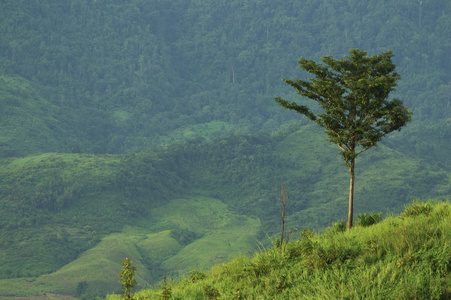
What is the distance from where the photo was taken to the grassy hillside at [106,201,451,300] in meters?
10.4

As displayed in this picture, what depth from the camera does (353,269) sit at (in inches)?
470

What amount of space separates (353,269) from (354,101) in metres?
11.7

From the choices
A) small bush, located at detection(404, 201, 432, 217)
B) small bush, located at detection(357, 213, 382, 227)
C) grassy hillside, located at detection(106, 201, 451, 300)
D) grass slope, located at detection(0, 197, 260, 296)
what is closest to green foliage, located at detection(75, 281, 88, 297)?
grass slope, located at detection(0, 197, 260, 296)

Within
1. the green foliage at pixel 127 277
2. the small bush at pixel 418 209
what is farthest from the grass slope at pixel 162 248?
the green foliage at pixel 127 277

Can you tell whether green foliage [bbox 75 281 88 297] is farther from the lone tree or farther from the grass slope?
the lone tree

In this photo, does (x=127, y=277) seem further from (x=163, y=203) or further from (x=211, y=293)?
(x=163, y=203)

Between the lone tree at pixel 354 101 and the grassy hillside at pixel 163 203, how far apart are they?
297ft

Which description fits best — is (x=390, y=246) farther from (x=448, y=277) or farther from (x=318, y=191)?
(x=318, y=191)

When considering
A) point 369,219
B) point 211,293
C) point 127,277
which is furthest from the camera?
point 369,219

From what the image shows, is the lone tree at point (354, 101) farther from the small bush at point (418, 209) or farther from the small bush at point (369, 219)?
the small bush at point (418, 209)

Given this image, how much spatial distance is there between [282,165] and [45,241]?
98.4 meters

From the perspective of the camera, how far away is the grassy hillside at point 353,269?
10.4 meters

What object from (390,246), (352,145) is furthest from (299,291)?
(352,145)

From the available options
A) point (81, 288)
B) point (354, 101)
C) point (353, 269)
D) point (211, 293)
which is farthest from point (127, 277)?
point (81, 288)
